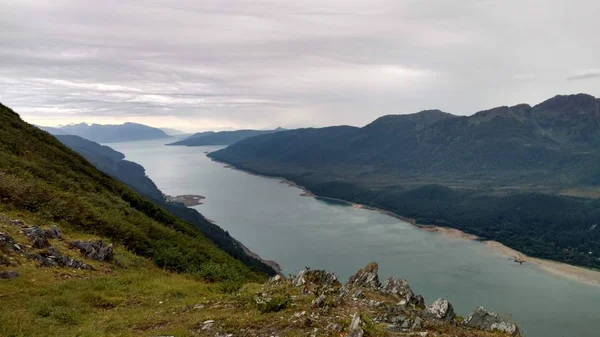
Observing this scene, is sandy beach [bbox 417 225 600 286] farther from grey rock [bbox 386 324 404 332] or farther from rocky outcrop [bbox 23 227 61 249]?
rocky outcrop [bbox 23 227 61 249]

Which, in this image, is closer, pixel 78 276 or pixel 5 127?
pixel 78 276

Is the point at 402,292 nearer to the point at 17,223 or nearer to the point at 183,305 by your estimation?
the point at 183,305

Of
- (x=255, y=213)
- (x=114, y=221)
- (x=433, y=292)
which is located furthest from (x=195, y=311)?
(x=255, y=213)

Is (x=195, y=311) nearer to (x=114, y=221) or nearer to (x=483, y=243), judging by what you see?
(x=114, y=221)

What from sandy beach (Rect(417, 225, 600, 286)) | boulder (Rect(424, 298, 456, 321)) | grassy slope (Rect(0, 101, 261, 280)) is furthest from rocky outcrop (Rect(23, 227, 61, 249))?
sandy beach (Rect(417, 225, 600, 286))

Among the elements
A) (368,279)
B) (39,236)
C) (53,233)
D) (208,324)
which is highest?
(39,236)

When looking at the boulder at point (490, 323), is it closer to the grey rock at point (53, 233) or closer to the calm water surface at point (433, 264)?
Result: the grey rock at point (53, 233)

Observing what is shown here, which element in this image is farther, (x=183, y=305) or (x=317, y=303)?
(x=183, y=305)

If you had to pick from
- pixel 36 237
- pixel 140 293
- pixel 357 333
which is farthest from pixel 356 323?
pixel 36 237
